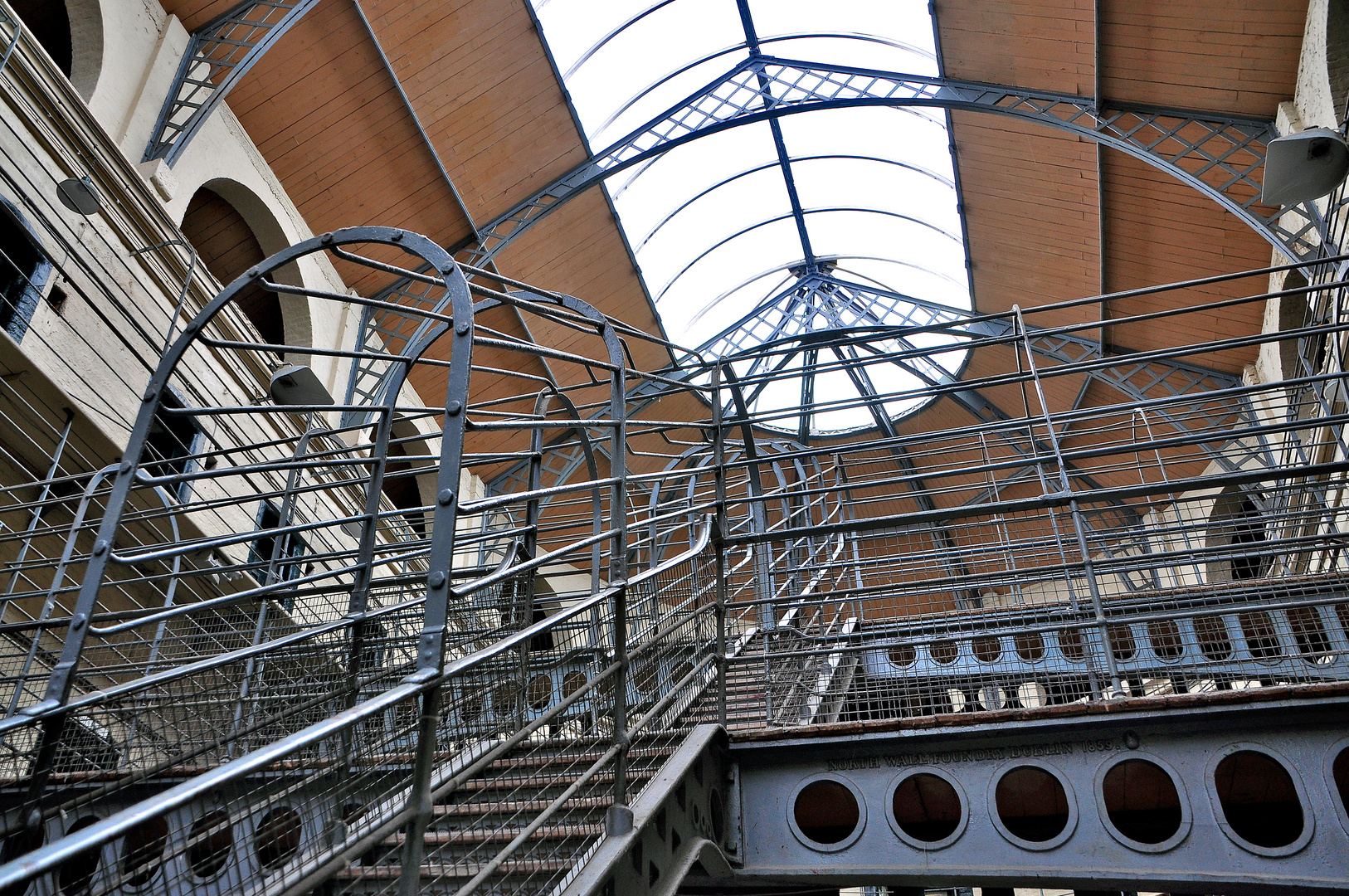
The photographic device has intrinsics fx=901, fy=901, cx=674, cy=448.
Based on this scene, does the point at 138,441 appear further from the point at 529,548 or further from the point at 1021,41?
the point at 1021,41

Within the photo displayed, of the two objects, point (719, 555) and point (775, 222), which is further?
point (775, 222)

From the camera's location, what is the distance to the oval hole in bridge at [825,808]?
182 inches

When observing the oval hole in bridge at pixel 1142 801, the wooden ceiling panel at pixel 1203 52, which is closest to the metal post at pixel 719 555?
the oval hole in bridge at pixel 1142 801

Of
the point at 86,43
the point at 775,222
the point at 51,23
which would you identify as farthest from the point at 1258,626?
the point at 51,23

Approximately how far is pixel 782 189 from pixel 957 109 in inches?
177

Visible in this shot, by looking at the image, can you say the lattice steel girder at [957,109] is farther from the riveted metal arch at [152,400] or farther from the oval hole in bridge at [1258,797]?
the riveted metal arch at [152,400]

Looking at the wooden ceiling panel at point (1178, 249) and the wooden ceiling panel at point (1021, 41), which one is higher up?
the wooden ceiling panel at point (1021, 41)

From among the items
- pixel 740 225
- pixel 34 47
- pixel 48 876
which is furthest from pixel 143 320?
pixel 740 225

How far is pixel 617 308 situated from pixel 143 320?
8.88 metres

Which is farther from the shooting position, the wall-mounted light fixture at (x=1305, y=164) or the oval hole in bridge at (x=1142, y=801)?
the wall-mounted light fixture at (x=1305, y=164)

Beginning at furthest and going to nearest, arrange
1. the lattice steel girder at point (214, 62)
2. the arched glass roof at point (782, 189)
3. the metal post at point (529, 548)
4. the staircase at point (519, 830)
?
the arched glass roof at point (782, 189) → the lattice steel girder at point (214, 62) → the metal post at point (529, 548) → the staircase at point (519, 830)

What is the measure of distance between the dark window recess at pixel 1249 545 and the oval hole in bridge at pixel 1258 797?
899 mm

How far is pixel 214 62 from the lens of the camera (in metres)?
9.59

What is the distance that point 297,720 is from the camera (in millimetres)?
4586
